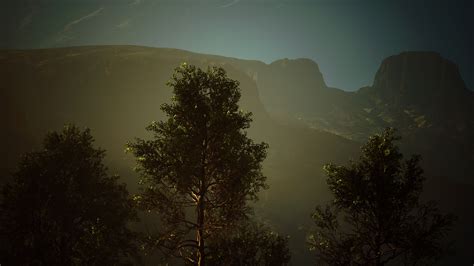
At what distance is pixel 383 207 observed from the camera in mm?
16641

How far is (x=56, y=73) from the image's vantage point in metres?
123

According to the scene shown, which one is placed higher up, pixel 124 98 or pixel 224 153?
pixel 124 98

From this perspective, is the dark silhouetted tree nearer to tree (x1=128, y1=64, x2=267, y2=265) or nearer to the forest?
the forest

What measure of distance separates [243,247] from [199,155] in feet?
28.7

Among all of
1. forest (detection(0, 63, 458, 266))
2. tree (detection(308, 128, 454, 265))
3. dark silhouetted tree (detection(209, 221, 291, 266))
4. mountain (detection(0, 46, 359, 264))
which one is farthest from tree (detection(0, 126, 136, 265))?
mountain (detection(0, 46, 359, 264))

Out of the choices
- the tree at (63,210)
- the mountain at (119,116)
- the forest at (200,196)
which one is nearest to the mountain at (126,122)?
the mountain at (119,116)

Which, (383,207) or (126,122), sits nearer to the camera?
(383,207)

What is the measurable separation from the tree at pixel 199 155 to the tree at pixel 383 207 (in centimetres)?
594

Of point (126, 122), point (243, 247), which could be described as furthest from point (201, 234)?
point (126, 122)

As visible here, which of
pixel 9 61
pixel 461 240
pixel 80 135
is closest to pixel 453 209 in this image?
pixel 461 240

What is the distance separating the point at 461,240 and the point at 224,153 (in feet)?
447

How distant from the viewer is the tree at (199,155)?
46.1ft

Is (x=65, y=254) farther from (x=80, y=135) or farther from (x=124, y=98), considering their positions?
(x=124, y=98)

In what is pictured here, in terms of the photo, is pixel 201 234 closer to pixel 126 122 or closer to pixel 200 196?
pixel 200 196
